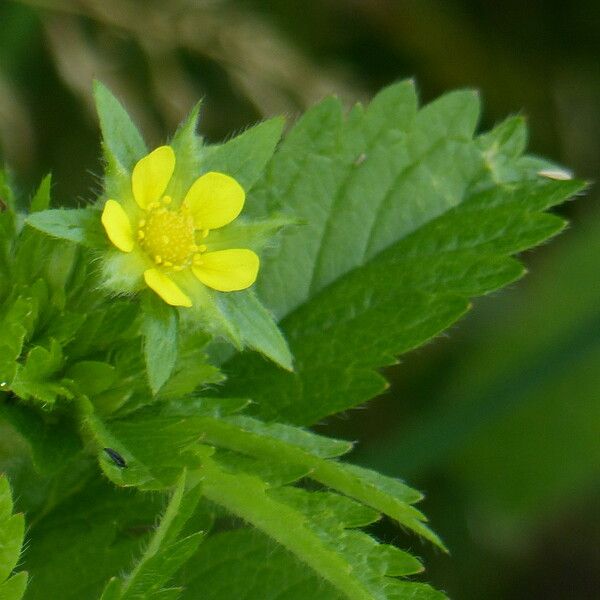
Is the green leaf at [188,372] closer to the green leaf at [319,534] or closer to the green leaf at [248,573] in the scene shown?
the green leaf at [319,534]

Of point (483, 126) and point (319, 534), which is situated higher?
point (319, 534)

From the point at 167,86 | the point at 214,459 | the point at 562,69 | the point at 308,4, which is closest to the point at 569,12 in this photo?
the point at 562,69

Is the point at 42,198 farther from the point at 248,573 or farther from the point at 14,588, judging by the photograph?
the point at 248,573

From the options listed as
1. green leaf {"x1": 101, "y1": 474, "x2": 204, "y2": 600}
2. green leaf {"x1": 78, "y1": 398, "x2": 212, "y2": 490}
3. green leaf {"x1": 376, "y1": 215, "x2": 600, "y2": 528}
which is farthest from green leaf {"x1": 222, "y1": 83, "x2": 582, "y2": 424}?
green leaf {"x1": 376, "y1": 215, "x2": 600, "y2": 528}

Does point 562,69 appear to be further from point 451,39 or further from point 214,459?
point 214,459

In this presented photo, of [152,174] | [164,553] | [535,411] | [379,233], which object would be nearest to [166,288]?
[152,174]

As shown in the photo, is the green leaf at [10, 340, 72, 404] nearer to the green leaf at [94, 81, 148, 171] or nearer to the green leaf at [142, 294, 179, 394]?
the green leaf at [142, 294, 179, 394]

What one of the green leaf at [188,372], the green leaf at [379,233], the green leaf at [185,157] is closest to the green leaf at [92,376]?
the green leaf at [188,372]
